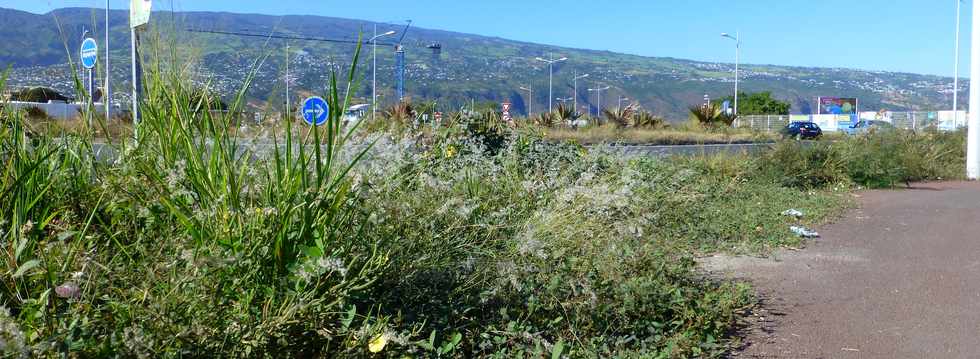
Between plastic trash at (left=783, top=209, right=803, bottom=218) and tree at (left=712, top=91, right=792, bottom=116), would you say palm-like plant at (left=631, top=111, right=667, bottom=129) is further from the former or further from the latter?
tree at (left=712, top=91, right=792, bottom=116)

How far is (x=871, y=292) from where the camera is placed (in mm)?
5633

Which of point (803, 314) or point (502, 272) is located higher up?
point (502, 272)

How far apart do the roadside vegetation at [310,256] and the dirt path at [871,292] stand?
1.15ft

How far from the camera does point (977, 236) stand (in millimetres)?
8266

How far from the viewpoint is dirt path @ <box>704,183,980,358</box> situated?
4457 millimetres

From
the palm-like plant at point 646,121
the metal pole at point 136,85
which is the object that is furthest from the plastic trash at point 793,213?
the palm-like plant at point 646,121

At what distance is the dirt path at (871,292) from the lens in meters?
4.46

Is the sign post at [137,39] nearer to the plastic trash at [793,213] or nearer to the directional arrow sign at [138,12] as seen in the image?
the directional arrow sign at [138,12]

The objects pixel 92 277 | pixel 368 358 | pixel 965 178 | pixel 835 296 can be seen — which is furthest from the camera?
pixel 965 178

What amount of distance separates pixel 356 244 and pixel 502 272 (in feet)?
2.52

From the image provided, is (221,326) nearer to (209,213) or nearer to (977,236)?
(209,213)

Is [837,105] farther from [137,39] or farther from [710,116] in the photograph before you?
[137,39]

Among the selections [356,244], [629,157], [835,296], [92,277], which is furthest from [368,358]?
[629,157]

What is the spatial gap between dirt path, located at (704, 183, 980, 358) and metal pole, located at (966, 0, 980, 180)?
22.9 ft
